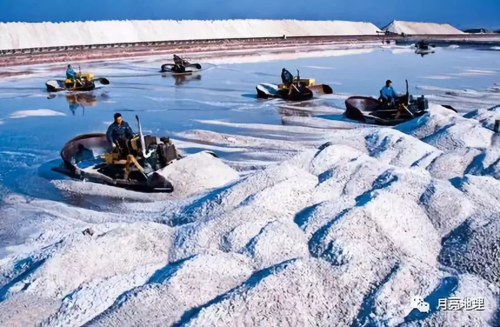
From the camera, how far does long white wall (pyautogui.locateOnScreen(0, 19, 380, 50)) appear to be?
186 ft

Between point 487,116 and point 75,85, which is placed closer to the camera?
point 487,116

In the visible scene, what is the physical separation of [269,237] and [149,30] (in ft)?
226

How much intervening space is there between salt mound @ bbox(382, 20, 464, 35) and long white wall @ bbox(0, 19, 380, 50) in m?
5.49

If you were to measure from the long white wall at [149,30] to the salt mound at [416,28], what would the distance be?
5485 mm

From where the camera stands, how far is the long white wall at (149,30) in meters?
56.7

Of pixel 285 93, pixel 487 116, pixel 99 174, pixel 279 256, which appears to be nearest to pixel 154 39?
pixel 285 93

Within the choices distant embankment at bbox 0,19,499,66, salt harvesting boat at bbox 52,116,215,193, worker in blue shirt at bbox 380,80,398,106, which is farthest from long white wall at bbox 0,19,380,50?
salt harvesting boat at bbox 52,116,215,193

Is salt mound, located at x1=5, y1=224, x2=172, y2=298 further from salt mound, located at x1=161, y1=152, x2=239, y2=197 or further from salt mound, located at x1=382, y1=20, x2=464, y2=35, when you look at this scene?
salt mound, located at x1=382, y1=20, x2=464, y2=35

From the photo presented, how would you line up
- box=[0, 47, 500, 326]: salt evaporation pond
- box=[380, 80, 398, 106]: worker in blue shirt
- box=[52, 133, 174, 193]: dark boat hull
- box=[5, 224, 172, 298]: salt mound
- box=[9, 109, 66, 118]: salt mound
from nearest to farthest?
box=[0, 47, 500, 326]: salt evaporation pond < box=[5, 224, 172, 298]: salt mound < box=[52, 133, 174, 193]: dark boat hull < box=[380, 80, 398, 106]: worker in blue shirt < box=[9, 109, 66, 118]: salt mound

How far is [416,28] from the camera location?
354 feet

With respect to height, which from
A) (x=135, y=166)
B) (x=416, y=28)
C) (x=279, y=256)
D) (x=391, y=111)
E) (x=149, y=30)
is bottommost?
(x=416, y=28)

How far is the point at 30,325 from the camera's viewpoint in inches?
199

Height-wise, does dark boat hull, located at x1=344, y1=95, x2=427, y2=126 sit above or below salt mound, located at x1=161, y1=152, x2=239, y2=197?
below

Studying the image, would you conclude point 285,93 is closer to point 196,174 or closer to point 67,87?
point 67,87
